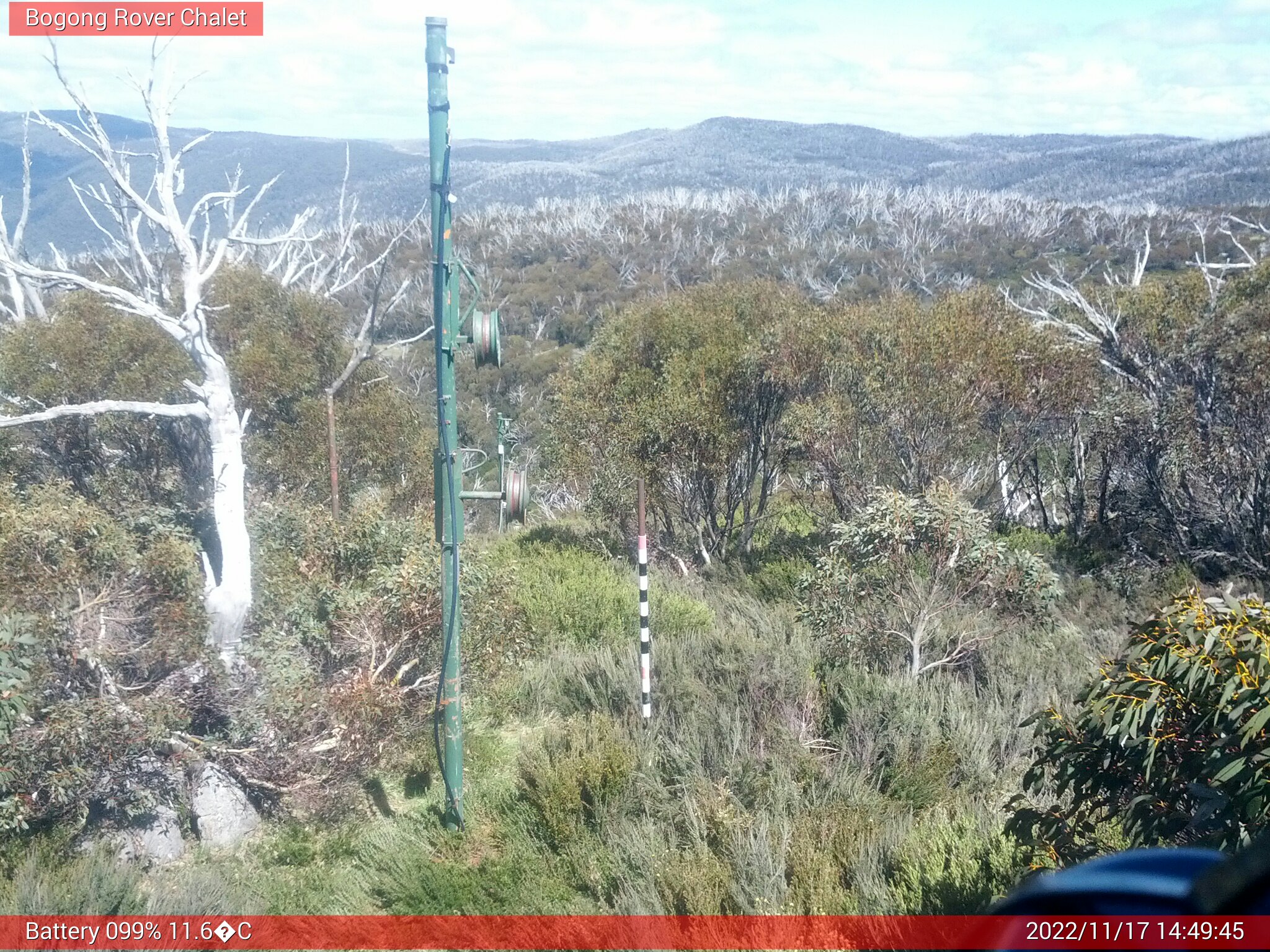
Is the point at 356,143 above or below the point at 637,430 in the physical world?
above

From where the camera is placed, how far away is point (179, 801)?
5.87 m

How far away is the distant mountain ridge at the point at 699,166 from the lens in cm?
6084

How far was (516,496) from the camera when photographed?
223 inches

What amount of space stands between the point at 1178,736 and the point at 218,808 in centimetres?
516

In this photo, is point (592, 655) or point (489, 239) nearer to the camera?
point (592, 655)

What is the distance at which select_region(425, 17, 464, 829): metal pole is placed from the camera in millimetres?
5191

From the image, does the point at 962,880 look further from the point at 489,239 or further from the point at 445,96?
the point at 489,239

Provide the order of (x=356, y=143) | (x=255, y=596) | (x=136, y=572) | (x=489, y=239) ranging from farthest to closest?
1. (x=356, y=143)
2. (x=489, y=239)
3. (x=255, y=596)
4. (x=136, y=572)

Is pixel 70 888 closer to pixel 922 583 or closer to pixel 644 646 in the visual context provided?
pixel 644 646

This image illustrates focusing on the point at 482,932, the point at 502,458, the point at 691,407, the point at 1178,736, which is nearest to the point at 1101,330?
the point at 691,407

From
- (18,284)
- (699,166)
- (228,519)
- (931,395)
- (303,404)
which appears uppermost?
(699,166)

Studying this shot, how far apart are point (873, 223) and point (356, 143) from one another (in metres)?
103

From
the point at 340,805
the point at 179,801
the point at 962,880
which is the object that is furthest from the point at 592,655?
the point at 962,880

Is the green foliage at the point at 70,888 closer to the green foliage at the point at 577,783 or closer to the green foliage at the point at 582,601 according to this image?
the green foliage at the point at 577,783
